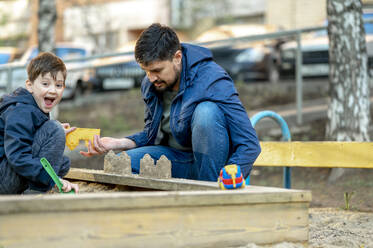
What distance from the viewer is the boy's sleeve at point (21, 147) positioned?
3.14m

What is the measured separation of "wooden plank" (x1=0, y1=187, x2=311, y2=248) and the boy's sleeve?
76cm

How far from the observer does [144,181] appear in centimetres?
336

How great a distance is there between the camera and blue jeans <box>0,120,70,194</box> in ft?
10.6

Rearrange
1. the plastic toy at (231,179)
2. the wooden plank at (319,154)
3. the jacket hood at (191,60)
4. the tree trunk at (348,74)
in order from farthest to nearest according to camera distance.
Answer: the tree trunk at (348,74) → the wooden plank at (319,154) → the jacket hood at (191,60) → the plastic toy at (231,179)

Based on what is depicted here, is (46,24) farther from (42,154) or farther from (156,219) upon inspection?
(156,219)

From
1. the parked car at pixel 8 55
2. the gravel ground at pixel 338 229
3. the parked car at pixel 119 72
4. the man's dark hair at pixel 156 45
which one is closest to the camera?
the gravel ground at pixel 338 229

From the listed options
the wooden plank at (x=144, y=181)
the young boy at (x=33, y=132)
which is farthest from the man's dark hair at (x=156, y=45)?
the wooden plank at (x=144, y=181)

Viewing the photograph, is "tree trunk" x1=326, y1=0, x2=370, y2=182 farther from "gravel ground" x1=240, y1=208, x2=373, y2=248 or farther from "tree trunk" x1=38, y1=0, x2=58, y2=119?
"tree trunk" x1=38, y1=0, x2=58, y2=119

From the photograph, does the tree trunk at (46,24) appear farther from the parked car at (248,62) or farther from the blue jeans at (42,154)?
the blue jeans at (42,154)

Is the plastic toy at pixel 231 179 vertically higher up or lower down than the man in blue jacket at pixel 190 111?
lower down

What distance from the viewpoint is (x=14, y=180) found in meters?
3.24

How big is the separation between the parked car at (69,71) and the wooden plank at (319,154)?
132 inches

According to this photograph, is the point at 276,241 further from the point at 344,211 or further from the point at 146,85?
the point at 344,211

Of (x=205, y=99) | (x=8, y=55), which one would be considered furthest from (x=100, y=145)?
(x=8, y=55)
